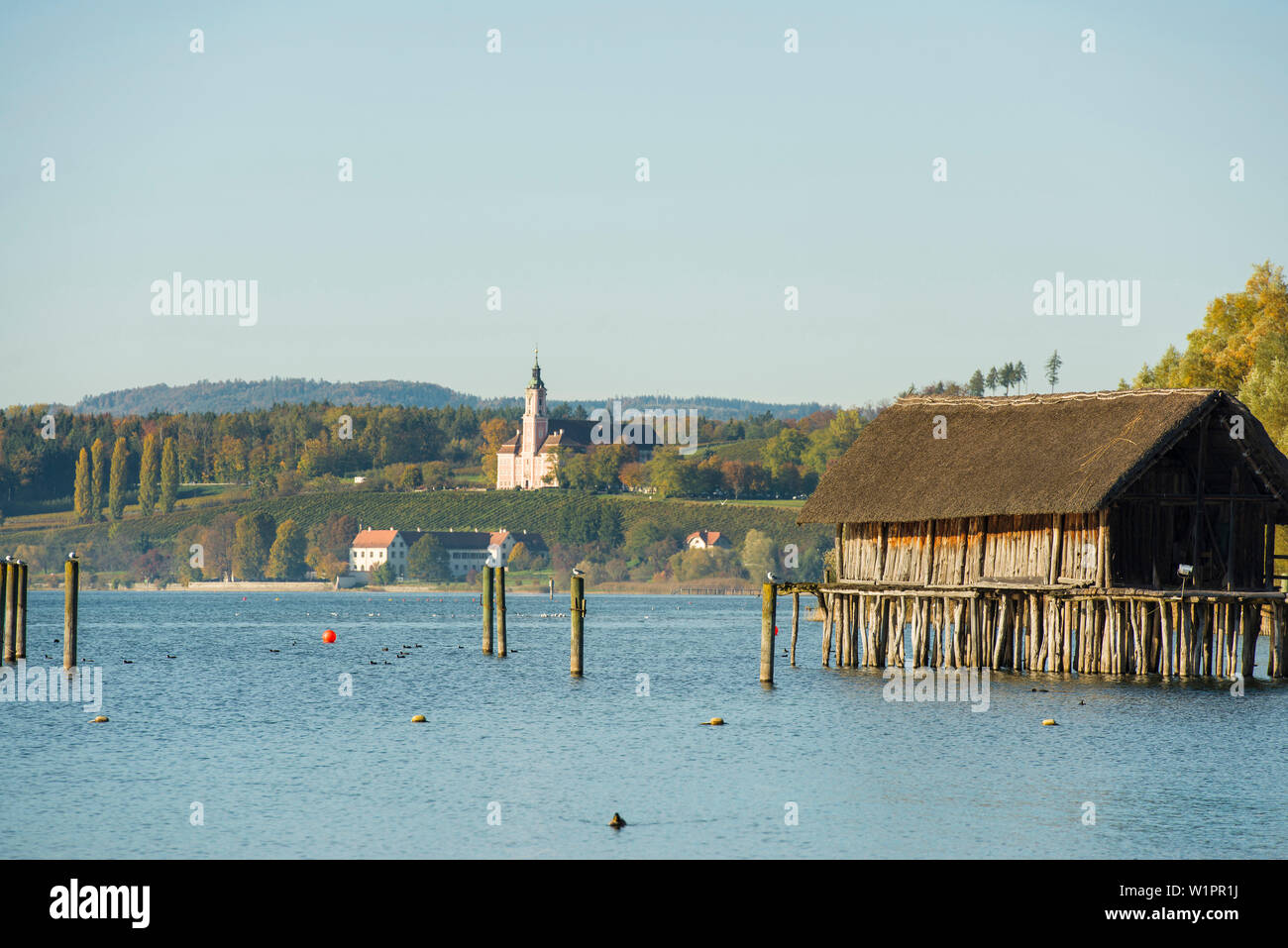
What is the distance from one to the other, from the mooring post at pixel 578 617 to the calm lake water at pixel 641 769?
2.38ft

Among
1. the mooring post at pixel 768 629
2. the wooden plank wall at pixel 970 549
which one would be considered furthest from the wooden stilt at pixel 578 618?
the wooden plank wall at pixel 970 549

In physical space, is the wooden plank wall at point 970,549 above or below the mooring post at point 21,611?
above

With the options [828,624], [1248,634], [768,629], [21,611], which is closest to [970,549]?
[768,629]

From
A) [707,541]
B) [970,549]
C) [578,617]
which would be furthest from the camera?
[707,541]

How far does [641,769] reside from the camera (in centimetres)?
2975

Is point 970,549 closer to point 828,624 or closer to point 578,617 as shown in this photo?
point 828,624

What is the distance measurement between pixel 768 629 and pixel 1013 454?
333 inches

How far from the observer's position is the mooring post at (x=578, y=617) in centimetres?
4331

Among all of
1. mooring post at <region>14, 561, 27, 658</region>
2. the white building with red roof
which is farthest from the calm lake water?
the white building with red roof

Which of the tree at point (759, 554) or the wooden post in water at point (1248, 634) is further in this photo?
the tree at point (759, 554)

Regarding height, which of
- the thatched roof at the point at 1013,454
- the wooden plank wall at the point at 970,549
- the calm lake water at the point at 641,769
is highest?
the thatched roof at the point at 1013,454

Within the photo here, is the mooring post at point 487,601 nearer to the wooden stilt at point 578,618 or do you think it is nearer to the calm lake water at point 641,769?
the calm lake water at point 641,769
